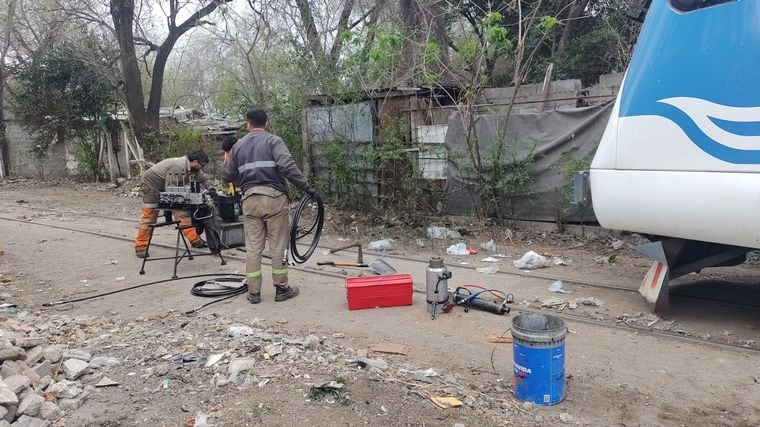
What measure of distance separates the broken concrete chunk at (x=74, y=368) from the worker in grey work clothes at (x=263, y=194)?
6.74 ft

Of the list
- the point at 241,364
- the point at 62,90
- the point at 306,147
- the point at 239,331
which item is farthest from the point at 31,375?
→ the point at 62,90

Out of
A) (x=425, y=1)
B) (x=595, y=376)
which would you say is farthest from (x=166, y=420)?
(x=425, y=1)

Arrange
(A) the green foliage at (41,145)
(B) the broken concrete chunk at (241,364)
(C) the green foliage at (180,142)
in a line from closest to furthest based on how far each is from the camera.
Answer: (B) the broken concrete chunk at (241,364)
(C) the green foliage at (180,142)
(A) the green foliage at (41,145)

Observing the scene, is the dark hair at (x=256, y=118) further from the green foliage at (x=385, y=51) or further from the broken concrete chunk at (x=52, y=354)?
the green foliage at (x=385, y=51)

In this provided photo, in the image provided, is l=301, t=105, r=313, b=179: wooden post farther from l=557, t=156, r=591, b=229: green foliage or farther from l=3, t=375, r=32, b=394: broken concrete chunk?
l=3, t=375, r=32, b=394: broken concrete chunk

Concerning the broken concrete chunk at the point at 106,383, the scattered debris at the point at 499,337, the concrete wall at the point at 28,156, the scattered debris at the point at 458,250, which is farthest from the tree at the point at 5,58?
the scattered debris at the point at 499,337

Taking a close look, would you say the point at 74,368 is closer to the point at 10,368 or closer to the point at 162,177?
the point at 10,368

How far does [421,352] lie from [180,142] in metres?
14.1

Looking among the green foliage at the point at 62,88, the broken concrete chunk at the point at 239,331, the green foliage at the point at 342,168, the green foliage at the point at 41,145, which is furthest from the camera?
the green foliage at the point at 41,145

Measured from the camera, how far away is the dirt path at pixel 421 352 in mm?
3580

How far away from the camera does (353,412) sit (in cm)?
348

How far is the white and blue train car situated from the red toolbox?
6.57ft

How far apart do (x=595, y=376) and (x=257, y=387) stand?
2.39 m

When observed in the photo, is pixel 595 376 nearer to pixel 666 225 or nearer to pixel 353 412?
pixel 666 225
